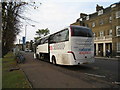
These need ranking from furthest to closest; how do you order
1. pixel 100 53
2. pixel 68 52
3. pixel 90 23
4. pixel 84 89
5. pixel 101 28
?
pixel 90 23, pixel 101 28, pixel 100 53, pixel 68 52, pixel 84 89

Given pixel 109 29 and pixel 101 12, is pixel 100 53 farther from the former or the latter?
pixel 101 12

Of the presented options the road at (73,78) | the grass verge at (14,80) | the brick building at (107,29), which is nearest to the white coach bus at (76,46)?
the road at (73,78)

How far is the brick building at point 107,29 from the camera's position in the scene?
95.2 feet

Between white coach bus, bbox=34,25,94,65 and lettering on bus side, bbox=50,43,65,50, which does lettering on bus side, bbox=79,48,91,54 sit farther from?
lettering on bus side, bbox=50,43,65,50

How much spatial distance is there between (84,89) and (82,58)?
5.40m

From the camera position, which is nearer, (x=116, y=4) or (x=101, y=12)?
(x=116, y=4)

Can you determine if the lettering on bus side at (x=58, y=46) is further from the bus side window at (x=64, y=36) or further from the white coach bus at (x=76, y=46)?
the bus side window at (x=64, y=36)

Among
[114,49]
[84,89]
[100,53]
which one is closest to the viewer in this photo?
[84,89]

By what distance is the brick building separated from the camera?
Result: 2902 centimetres

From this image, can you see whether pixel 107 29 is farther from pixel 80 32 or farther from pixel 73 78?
pixel 73 78

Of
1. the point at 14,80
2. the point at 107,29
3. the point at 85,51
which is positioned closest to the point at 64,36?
the point at 85,51

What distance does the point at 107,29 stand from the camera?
3366 centimetres

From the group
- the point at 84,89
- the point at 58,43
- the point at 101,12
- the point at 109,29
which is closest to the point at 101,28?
the point at 109,29

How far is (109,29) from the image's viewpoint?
33.1 m
